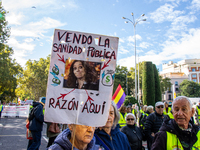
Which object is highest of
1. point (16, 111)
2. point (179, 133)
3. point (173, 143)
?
point (179, 133)

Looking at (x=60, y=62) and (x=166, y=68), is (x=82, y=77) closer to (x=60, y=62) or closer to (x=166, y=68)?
(x=60, y=62)

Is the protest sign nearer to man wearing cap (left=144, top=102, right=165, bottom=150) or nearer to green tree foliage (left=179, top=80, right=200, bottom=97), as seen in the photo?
man wearing cap (left=144, top=102, right=165, bottom=150)

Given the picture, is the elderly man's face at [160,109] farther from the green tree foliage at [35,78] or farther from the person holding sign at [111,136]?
the green tree foliage at [35,78]

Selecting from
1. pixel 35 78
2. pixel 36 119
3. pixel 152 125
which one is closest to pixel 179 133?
pixel 152 125

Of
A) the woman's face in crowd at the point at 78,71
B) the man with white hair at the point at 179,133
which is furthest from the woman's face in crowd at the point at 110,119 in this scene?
the woman's face in crowd at the point at 78,71

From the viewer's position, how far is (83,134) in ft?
5.97

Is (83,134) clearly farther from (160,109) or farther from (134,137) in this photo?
(160,109)

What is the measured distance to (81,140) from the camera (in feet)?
5.85

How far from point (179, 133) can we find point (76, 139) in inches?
49.5

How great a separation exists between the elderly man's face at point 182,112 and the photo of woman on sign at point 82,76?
1.16 meters

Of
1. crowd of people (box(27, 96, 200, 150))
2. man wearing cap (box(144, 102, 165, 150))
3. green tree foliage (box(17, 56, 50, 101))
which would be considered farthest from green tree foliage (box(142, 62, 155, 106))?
crowd of people (box(27, 96, 200, 150))

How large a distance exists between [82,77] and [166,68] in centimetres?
11387

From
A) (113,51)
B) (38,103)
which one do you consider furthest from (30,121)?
(113,51)

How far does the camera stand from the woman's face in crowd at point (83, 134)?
5.86 feet
